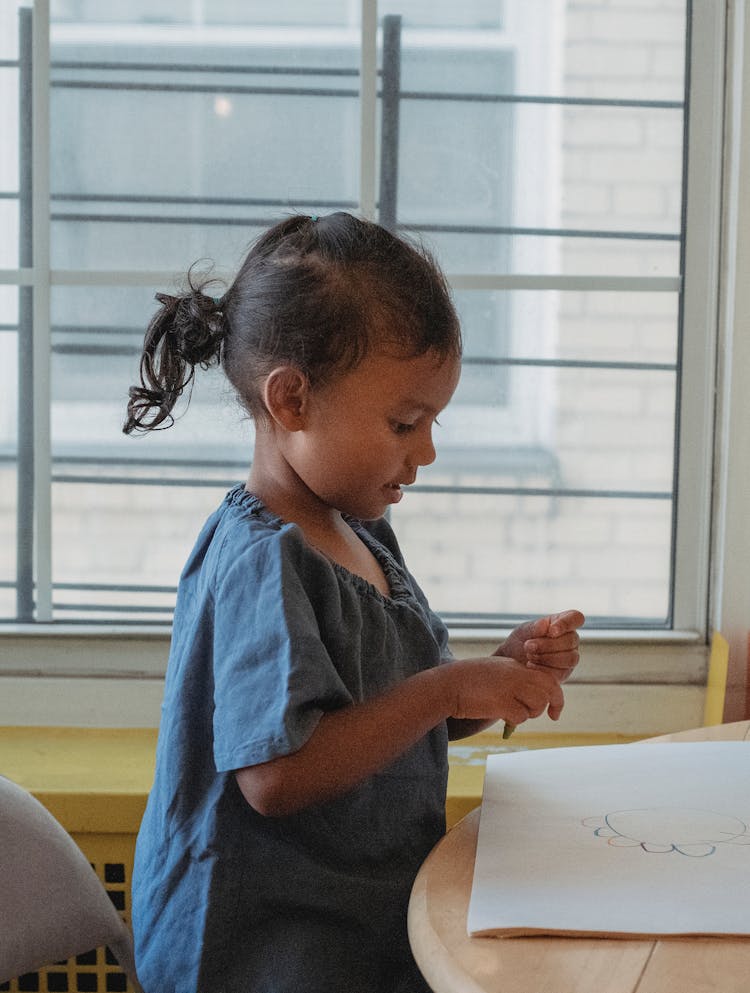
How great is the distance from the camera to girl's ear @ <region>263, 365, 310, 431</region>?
2.77 ft

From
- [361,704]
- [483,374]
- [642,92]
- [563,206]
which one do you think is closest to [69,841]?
[361,704]

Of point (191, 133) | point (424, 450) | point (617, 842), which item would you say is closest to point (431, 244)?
point (191, 133)

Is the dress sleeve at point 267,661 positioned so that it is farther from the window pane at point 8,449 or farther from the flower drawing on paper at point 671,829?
the window pane at point 8,449

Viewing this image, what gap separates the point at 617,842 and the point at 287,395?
0.40 metres

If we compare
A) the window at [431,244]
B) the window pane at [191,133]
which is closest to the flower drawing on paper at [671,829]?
the window at [431,244]

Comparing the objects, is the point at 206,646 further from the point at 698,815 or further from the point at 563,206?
the point at 563,206

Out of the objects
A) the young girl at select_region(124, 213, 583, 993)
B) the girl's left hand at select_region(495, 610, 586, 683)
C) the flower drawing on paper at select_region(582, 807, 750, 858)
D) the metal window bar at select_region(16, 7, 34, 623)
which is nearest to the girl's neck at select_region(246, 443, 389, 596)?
the young girl at select_region(124, 213, 583, 993)

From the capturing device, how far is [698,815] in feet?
2.54

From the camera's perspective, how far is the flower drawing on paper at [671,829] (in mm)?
724

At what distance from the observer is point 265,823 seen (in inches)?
32.4

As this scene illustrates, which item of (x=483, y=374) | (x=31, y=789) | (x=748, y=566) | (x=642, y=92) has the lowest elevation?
(x=31, y=789)

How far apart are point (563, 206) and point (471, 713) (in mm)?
928

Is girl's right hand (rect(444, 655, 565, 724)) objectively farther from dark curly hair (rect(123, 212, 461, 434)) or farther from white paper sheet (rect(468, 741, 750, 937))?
dark curly hair (rect(123, 212, 461, 434))

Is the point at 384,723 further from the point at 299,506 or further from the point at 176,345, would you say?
the point at 176,345
